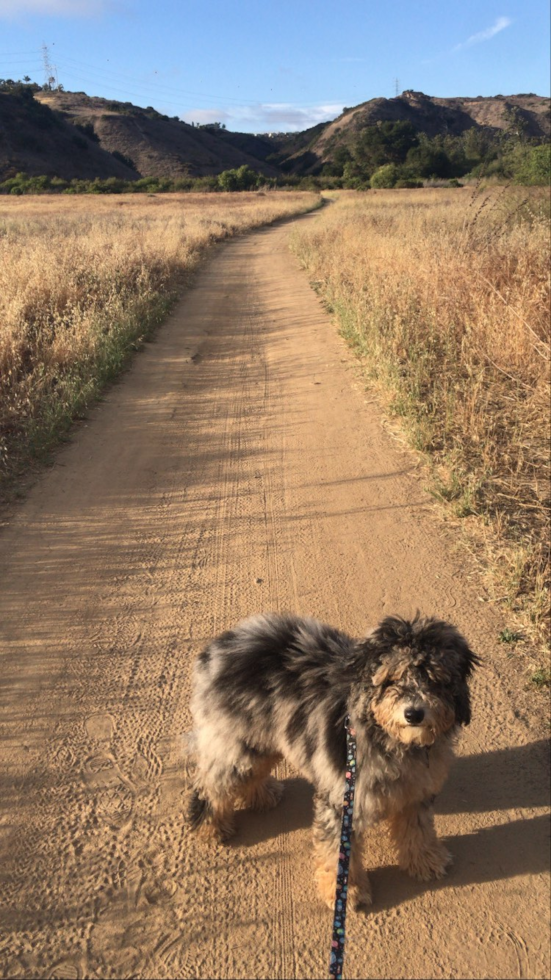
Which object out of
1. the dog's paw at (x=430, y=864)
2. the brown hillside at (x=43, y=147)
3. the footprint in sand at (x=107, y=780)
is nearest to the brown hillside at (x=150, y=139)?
the brown hillside at (x=43, y=147)

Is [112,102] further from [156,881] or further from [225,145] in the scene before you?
[156,881]

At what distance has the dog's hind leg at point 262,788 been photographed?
2.73 m

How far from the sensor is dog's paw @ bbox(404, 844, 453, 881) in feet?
8.54

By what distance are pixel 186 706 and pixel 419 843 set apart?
1.48m

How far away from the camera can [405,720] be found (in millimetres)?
2156

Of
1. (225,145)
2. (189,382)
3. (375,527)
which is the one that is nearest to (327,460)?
(375,527)

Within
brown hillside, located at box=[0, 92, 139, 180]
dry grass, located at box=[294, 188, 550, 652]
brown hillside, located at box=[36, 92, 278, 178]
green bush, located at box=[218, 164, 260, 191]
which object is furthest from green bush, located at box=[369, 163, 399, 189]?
brown hillside, located at box=[36, 92, 278, 178]

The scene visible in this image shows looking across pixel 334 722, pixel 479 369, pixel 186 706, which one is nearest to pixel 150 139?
pixel 479 369

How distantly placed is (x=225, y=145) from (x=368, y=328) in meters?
128

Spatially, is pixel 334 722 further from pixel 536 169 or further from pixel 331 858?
pixel 536 169

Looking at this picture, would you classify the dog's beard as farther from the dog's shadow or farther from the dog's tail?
the dog's tail

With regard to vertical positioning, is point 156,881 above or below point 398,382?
below

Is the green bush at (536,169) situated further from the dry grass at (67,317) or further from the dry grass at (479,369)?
the dry grass at (67,317)

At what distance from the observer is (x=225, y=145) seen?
395ft
